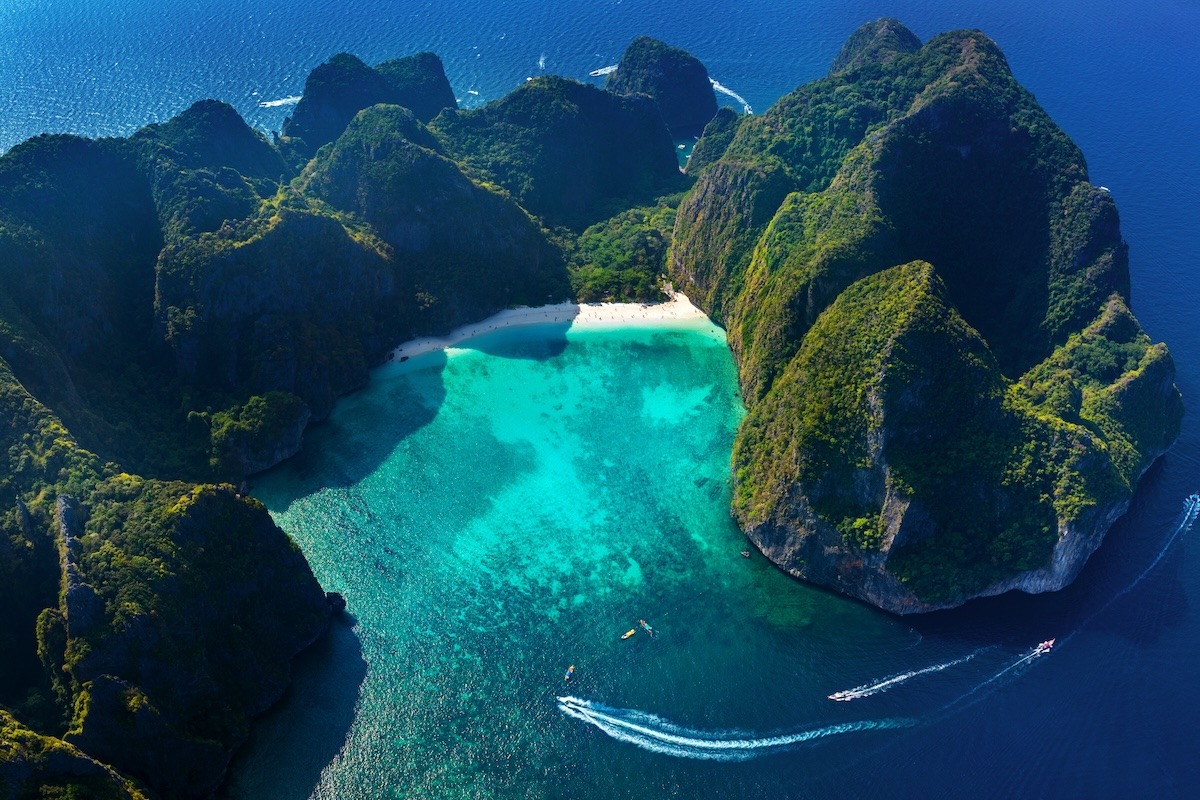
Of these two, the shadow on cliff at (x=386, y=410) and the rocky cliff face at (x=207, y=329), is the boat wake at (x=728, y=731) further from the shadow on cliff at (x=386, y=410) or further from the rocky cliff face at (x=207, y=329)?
the shadow on cliff at (x=386, y=410)

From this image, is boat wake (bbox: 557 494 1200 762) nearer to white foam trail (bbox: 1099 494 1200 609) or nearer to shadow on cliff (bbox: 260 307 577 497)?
white foam trail (bbox: 1099 494 1200 609)

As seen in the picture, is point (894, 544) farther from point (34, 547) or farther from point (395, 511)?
point (34, 547)

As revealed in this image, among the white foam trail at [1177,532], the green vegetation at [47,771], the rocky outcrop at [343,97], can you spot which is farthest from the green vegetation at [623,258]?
the green vegetation at [47,771]

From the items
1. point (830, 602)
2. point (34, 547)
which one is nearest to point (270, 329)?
point (34, 547)

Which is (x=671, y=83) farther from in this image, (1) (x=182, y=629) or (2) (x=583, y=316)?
(1) (x=182, y=629)

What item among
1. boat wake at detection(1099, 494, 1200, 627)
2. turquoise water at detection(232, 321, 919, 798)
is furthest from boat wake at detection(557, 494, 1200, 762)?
boat wake at detection(1099, 494, 1200, 627)

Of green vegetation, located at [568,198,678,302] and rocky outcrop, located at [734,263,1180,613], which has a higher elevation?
green vegetation, located at [568,198,678,302]

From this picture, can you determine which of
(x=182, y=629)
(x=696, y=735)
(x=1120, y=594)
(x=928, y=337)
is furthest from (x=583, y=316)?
(x=1120, y=594)
